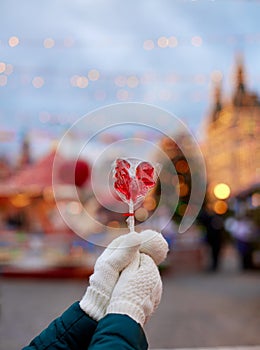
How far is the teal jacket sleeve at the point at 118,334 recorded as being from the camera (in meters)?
0.84

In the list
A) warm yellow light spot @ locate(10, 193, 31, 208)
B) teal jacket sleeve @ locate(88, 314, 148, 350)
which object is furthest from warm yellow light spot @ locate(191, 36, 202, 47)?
teal jacket sleeve @ locate(88, 314, 148, 350)

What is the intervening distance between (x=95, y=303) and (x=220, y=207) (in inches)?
351

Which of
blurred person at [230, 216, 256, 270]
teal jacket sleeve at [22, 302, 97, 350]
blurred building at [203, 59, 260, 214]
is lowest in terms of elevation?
blurred person at [230, 216, 256, 270]

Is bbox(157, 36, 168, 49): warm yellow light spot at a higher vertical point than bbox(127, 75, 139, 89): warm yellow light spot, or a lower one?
higher

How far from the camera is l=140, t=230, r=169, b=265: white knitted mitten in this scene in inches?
38.8

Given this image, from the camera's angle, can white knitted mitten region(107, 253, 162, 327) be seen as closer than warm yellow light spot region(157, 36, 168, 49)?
Yes

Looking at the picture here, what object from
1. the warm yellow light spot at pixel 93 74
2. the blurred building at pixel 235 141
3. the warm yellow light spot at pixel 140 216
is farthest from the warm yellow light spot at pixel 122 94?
the warm yellow light spot at pixel 140 216

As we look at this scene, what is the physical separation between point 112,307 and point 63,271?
20.6 feet

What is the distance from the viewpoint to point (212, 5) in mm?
4613

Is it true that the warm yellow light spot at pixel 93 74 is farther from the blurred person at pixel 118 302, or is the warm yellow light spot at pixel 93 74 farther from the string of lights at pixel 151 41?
the blurred person at pixel 118 302

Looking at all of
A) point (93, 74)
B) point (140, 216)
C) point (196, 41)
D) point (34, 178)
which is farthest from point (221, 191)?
point (140, 216)

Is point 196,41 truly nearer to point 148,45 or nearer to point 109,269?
point 148,45

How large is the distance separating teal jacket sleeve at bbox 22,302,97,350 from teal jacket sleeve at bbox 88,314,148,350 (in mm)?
109

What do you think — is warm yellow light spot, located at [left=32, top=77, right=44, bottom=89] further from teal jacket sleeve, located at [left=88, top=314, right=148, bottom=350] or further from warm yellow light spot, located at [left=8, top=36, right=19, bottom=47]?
teal jacket sleeve, located at [left=88, top=314, right=148, bottom=350]
